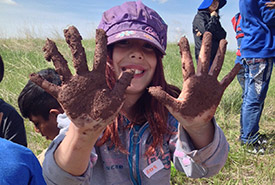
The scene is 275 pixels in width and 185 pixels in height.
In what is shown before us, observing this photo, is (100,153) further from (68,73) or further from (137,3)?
(137,3)

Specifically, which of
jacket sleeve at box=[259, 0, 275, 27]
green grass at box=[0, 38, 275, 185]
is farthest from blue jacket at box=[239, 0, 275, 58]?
green grass at box=[0, 38, 275, 185]

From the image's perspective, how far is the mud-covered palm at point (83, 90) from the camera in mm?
831

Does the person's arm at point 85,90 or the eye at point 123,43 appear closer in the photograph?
the person's arm at point 85,90

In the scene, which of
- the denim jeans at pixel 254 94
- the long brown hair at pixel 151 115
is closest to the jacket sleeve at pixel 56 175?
the long brown hair at pixel 151 115

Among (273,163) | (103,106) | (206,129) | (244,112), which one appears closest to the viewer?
(103,106)

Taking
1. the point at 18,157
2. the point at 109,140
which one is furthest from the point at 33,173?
the point at 109,140

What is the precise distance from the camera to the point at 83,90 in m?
0.84

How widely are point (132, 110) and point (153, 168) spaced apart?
32 centimetres

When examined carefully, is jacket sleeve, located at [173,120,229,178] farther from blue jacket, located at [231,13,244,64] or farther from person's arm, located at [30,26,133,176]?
blue jacket, located at [231,13,244,64]

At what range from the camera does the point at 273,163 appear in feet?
6.98

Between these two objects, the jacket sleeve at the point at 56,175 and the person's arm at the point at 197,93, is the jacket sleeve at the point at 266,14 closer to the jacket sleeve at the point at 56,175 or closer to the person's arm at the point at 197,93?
the person's arm at the point at 197,93

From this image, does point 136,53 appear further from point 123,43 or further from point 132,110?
point 132,110

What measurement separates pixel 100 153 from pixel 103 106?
49 cm

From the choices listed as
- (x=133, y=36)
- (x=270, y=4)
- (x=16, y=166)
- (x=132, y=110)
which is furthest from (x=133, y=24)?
(x=270, y=4)
